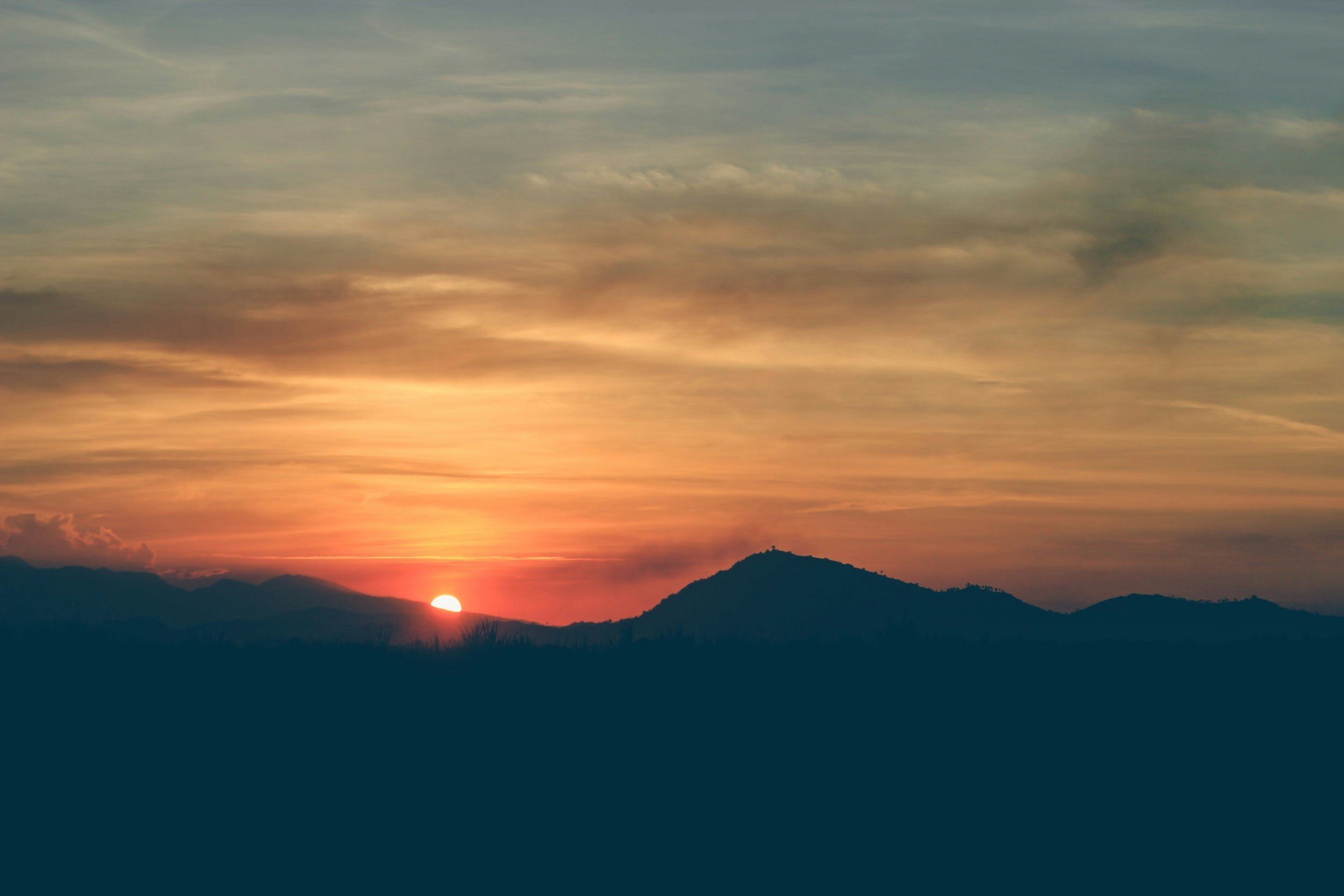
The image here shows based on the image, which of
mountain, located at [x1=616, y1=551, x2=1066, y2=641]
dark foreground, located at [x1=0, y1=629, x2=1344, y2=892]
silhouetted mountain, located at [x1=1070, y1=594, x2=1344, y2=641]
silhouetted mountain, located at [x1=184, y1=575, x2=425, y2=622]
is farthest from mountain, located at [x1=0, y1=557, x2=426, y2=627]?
dark foreground, located at [x1=0, y1=629, x2=1344, y2=892]

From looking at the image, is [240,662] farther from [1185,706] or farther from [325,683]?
[1185,706]

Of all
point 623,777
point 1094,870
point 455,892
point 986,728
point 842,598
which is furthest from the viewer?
point 842,598

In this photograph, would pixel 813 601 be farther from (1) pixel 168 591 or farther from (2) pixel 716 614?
(1) pixel 168 591

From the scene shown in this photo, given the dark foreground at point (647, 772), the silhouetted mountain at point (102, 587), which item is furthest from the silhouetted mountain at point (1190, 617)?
the silhouetted mountain at point (102, 587)

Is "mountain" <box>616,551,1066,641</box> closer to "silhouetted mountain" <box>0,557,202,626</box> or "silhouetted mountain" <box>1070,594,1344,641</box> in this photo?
"silhouetted mountain" <box>1070,594,1344,641</box>

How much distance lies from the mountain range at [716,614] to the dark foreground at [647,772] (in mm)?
2012

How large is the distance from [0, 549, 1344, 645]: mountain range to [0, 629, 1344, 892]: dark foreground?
2012 mm

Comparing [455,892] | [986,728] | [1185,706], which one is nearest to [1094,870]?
[986,728]

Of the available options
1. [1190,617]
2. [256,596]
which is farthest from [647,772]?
[256,596]

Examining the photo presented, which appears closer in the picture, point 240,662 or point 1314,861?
point 1314,861

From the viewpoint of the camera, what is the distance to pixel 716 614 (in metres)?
102

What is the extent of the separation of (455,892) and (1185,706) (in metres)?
13.2

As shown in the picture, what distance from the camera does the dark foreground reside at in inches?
663

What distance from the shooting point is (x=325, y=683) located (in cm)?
2041
